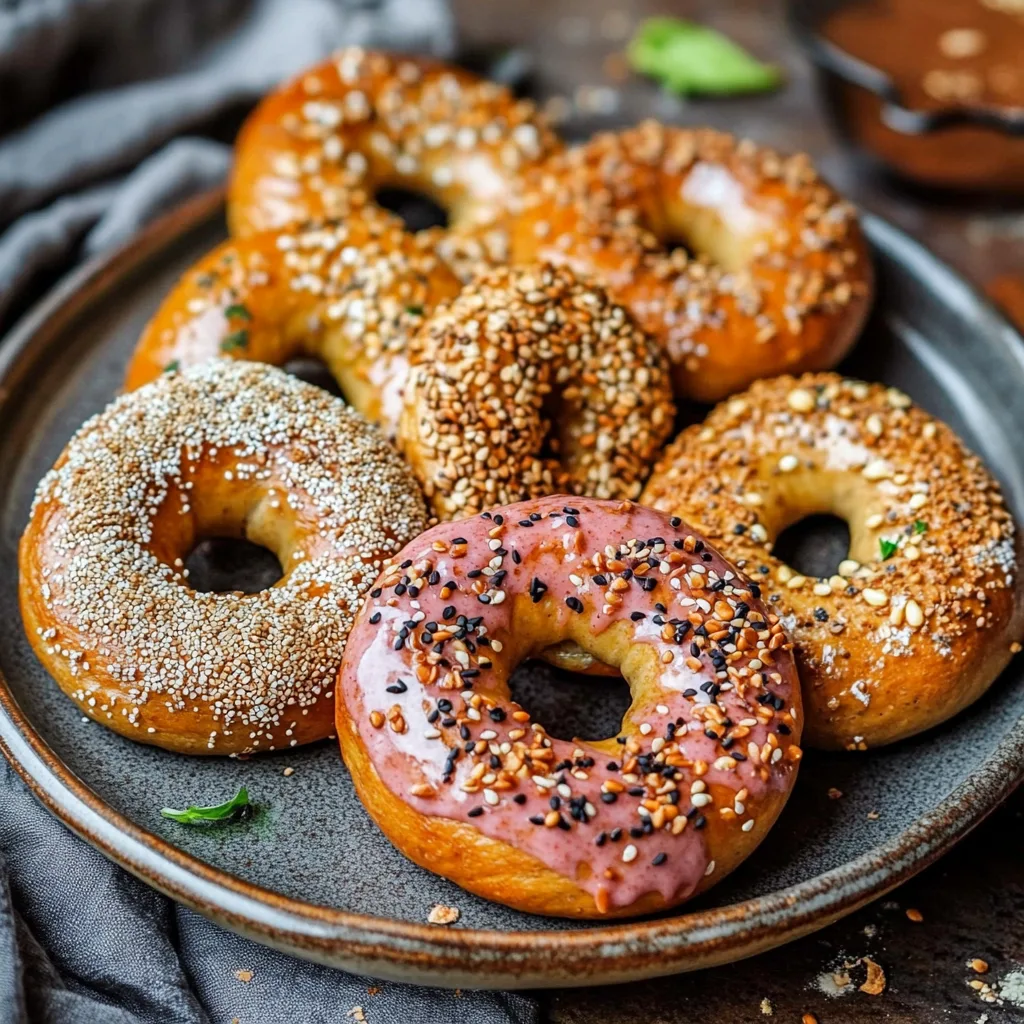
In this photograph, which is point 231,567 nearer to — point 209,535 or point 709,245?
point 209,535

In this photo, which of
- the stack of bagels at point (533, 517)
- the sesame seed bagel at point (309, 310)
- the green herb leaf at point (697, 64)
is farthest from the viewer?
the green herb leaf at point (697, 64)

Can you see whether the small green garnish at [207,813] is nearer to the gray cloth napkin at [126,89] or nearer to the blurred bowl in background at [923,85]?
the gray cloth napkin at [126,89]

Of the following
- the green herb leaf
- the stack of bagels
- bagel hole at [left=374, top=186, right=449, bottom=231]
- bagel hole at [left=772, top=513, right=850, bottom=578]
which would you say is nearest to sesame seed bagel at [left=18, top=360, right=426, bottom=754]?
the stack of bagels

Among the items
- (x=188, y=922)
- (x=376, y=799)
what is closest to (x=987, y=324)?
(x=376, y=799)

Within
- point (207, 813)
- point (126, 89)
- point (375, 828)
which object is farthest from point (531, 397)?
point (126, 89)

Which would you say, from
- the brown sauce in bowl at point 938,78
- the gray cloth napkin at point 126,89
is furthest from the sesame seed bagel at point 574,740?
the brown sauce in bowl at point 938,78

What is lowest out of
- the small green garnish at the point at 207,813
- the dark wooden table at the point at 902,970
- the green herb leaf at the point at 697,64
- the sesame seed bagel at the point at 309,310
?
the dark wooden table at the point at 902,970
